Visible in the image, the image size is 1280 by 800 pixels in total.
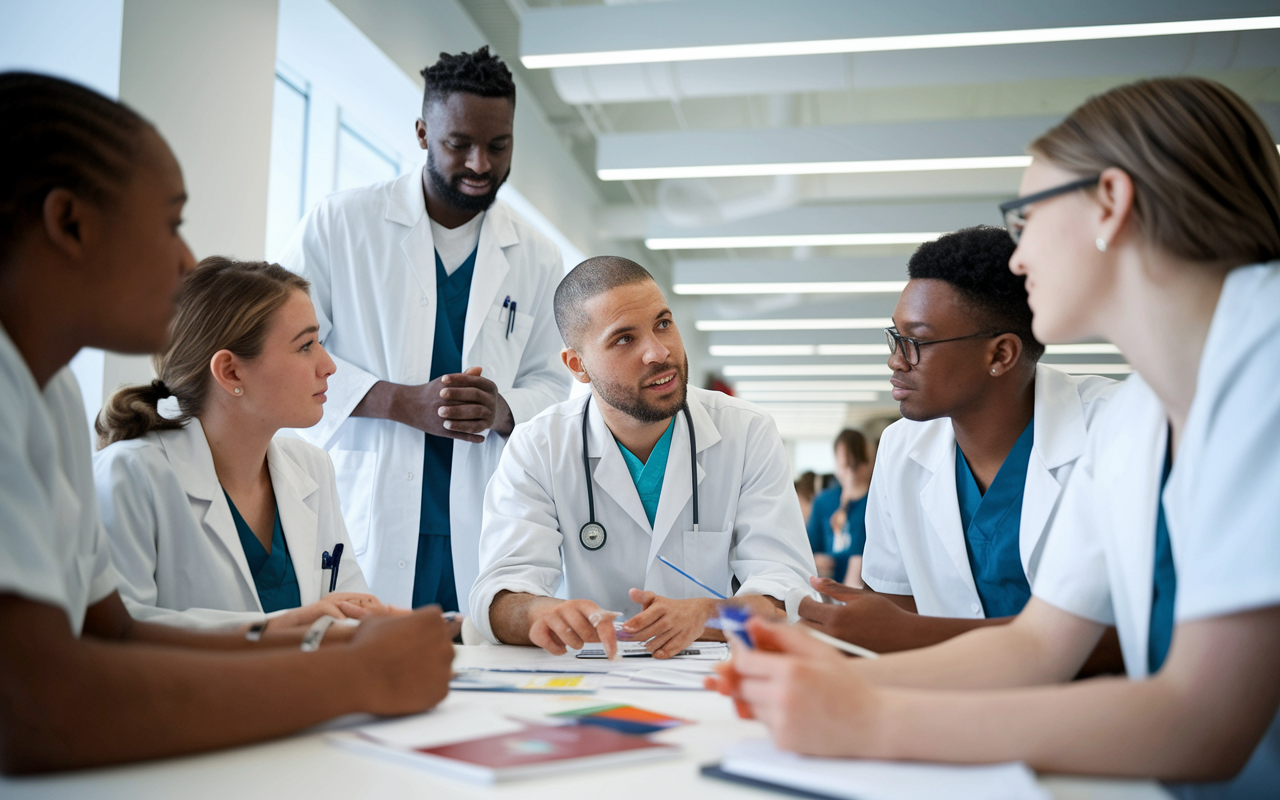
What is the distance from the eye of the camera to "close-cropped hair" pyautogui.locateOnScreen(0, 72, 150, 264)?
0.91m

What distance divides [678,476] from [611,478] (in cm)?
16

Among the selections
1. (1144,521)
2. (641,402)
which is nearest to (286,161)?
(641,402)

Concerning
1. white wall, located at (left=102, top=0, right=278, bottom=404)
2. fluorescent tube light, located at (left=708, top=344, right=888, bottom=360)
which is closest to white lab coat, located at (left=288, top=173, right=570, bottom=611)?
white wall, located at (left=102, top=0, right=278, bottom=404)

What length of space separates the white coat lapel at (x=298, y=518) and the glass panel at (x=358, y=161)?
127 inches

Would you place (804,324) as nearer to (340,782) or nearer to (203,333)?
(203,333)

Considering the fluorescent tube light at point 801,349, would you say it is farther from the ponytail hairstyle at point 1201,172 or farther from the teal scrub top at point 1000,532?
the ponytail hairstyle at point 1201,172

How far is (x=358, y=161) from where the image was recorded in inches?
211

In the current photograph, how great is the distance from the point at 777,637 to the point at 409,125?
474 centimetres

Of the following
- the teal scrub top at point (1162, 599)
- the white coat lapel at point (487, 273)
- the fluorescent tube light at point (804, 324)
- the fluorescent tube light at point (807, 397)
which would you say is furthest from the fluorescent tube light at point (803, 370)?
the teal scrub top at point (1162, 599)

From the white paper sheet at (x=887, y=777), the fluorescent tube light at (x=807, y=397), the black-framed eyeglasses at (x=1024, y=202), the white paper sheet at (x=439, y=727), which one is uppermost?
the fluorescent tube light at (x=807, y=397)

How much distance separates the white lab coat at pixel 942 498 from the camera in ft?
6.18

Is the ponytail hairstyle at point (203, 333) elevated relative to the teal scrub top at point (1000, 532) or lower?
elevated

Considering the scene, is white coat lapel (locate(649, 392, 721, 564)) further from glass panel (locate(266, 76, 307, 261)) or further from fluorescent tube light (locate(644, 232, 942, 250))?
fluorescent tube light (locate(644, 232, 942, 250))

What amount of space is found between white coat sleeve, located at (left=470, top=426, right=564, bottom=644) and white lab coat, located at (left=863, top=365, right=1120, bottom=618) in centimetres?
83
